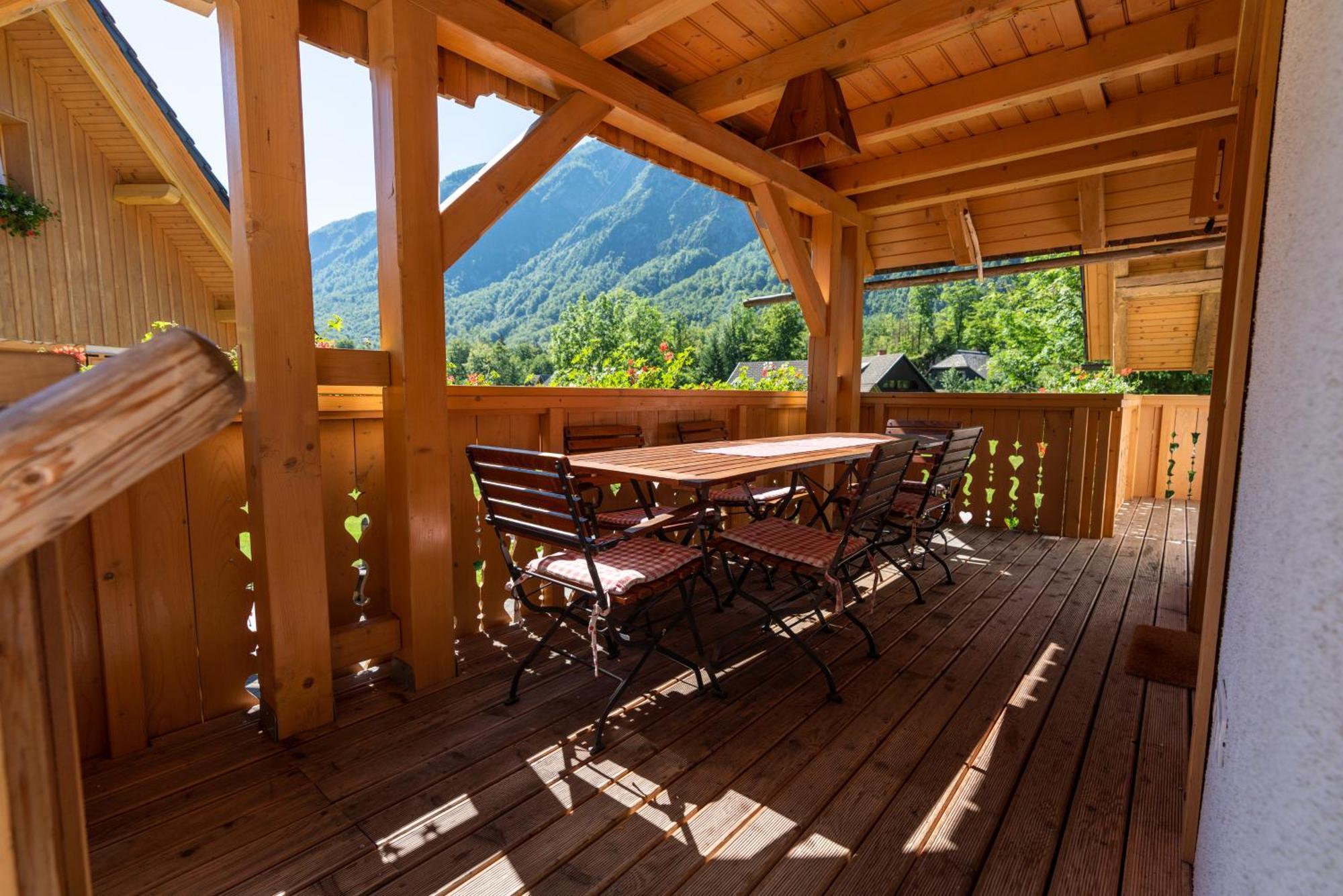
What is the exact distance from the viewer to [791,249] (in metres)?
4.06

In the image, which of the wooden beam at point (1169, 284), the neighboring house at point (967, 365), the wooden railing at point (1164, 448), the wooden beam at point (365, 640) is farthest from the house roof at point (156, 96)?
the neighboring house at point (967, 365)

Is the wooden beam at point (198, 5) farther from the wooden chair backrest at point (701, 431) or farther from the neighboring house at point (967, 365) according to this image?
the neighboring house at point (967, 365)

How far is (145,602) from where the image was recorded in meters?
1.83

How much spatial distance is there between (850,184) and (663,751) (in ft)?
13.5

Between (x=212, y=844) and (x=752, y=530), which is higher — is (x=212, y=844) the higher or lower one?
the lower one

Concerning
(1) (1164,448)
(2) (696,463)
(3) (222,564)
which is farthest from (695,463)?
(1) (1164,448)

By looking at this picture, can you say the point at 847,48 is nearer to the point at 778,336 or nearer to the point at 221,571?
the point at 221,571

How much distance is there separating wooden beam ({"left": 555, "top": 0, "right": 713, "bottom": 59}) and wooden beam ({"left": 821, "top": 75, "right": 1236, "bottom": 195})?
2321 mm

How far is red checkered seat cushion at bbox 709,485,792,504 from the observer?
3.43 meters

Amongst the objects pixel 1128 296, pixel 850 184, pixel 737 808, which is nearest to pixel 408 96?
pixel 737 808

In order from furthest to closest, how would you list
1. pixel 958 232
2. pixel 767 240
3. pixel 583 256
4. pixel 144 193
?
pixel 583 256 < pixel 144 193 < pixel 958 232 < pixel 767 240

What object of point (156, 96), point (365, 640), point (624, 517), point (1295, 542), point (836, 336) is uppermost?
point (156, 96)

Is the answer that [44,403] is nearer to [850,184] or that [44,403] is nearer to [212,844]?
[212,844]

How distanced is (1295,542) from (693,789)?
1440 mm
